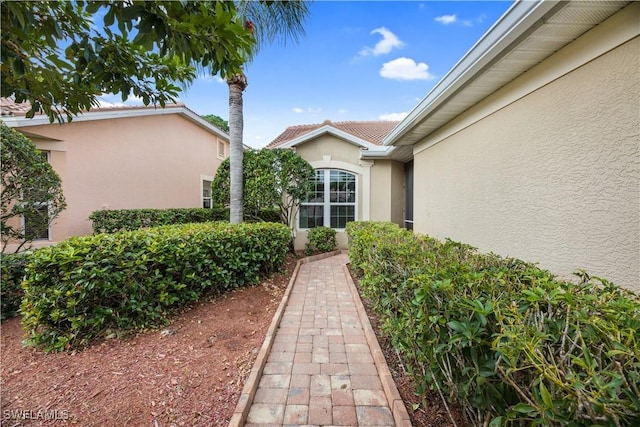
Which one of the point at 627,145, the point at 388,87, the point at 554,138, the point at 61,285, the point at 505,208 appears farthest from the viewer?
the point at 388,87

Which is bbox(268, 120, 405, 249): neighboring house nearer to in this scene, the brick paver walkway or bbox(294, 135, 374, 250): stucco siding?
bbox(294, 135, 374, 250): stucco siding

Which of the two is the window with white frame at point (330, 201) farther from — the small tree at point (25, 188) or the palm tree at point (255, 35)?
the small tree at point (25, 188)

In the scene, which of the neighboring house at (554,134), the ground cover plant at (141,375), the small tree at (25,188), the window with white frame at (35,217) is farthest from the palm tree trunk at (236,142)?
the neighboring house at (554,134)

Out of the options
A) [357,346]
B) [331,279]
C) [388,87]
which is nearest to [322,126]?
[388,87]

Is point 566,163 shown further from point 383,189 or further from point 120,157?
point 120,157

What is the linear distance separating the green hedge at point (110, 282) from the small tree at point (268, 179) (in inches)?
155

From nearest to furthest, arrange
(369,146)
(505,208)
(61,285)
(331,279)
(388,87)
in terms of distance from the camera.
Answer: (61,285)
(505,208)
(331,279)
(388,87)
(369,146)

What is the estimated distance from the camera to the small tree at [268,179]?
27.7 feet

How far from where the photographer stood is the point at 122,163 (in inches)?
364

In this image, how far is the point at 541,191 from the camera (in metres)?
3.04

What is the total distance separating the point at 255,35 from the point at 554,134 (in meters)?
7.04

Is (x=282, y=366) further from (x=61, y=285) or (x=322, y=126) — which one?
(x=322, y=126)

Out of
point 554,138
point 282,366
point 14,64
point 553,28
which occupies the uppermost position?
point 553,28

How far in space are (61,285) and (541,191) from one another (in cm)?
605
